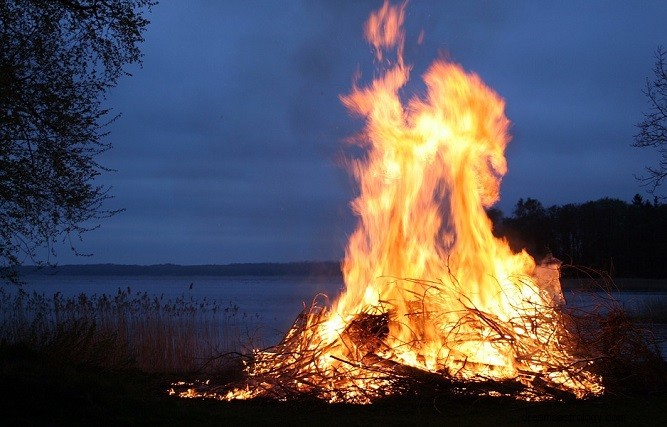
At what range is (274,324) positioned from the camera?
25359 millimetres

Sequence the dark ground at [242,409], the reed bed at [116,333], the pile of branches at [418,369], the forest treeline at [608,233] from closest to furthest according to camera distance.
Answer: the dark ground at [242,409], the pile of branches at [418,369], the reed bed at [116,333], the forest treeline at [608,233]

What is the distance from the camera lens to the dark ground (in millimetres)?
6613

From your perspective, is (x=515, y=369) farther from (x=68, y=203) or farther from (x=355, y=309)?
(x=68, y=203)

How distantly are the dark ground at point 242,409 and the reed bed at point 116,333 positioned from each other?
2360 millimetres

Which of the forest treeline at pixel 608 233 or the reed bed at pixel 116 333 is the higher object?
the forest treeline at pixel 608 233

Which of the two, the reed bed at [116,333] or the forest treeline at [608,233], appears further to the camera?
the forest treeline at [608,233]

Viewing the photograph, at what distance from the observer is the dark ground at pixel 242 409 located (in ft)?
21.7

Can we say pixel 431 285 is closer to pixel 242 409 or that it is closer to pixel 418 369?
pixel 418 369

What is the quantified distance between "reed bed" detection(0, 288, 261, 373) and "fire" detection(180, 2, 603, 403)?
243 centimetres

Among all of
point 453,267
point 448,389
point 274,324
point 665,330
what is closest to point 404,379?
point 448,389

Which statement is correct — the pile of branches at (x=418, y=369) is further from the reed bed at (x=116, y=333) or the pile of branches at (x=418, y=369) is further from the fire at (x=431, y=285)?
the reed bed at (x=116, y=333)

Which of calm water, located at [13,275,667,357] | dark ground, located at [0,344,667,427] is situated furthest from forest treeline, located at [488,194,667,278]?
dark ground, located at [0,344,667,427]

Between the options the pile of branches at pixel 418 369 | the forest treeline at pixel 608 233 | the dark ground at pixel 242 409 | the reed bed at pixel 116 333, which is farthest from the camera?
the forest treeline at pixel 608 233

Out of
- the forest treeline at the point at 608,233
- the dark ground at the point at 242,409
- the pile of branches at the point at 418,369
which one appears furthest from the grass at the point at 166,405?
the forest treeline at the point at 608,233
